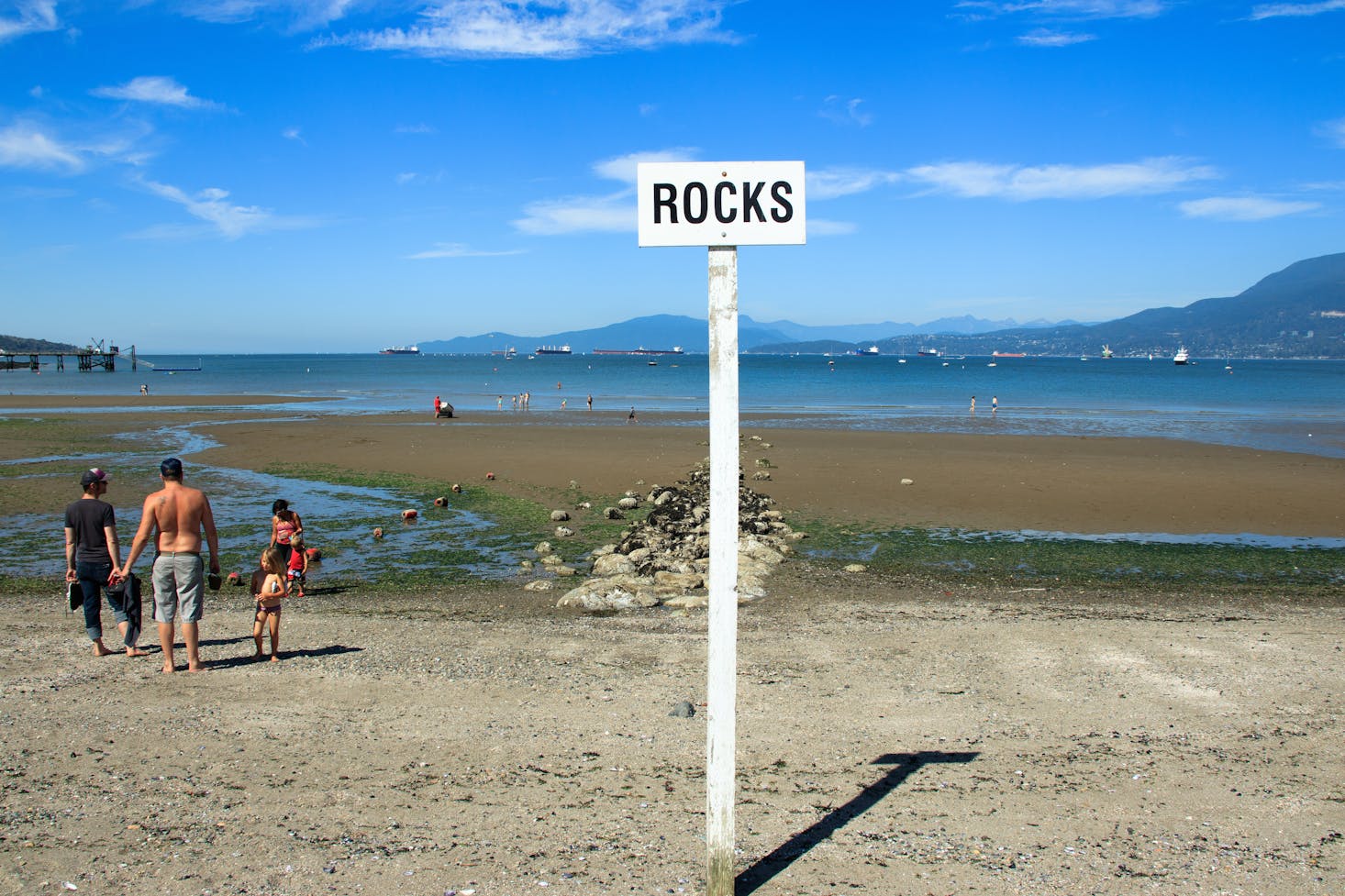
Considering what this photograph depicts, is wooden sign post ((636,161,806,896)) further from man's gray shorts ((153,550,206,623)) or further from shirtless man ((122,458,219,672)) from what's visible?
man's gray shorts ((153,550,206,623))

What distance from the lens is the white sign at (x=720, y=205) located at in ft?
13.8

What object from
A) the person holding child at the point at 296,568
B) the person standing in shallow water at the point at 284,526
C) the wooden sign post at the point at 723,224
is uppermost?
the wooden sign post at the point at 723,224

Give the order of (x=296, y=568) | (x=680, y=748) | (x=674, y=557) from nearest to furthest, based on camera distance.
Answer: (x=680, y=748) → (x=296, y=568) → (x=674, y=557)

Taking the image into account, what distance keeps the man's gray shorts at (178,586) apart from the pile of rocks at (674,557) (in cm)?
462

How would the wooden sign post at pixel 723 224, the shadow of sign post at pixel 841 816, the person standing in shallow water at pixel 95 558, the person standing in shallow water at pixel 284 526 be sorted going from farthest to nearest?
the person standing in shallow water at pixel 284 526
the person standing in shallow water at pixel 95 558
the shadow of sign post at pixel 841 816
the wooden sign post at pixel 723 224

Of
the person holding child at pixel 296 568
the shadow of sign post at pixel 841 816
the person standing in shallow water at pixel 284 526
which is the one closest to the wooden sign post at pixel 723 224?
the shadow of sign post at pixel 841 816

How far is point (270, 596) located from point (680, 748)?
14.3ft

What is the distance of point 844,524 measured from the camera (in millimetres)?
18797

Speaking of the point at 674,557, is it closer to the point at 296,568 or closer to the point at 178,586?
the point at 296,568

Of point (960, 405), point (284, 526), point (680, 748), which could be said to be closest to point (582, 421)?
point (960, 405)

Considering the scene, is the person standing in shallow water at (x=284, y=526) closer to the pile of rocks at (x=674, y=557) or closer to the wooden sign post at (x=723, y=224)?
the pile of rocks at (x=674, y=557)

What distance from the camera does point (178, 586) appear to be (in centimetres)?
841

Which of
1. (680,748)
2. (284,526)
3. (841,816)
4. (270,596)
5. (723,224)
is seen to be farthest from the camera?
(284,526)

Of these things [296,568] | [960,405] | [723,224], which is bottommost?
[296,568]
